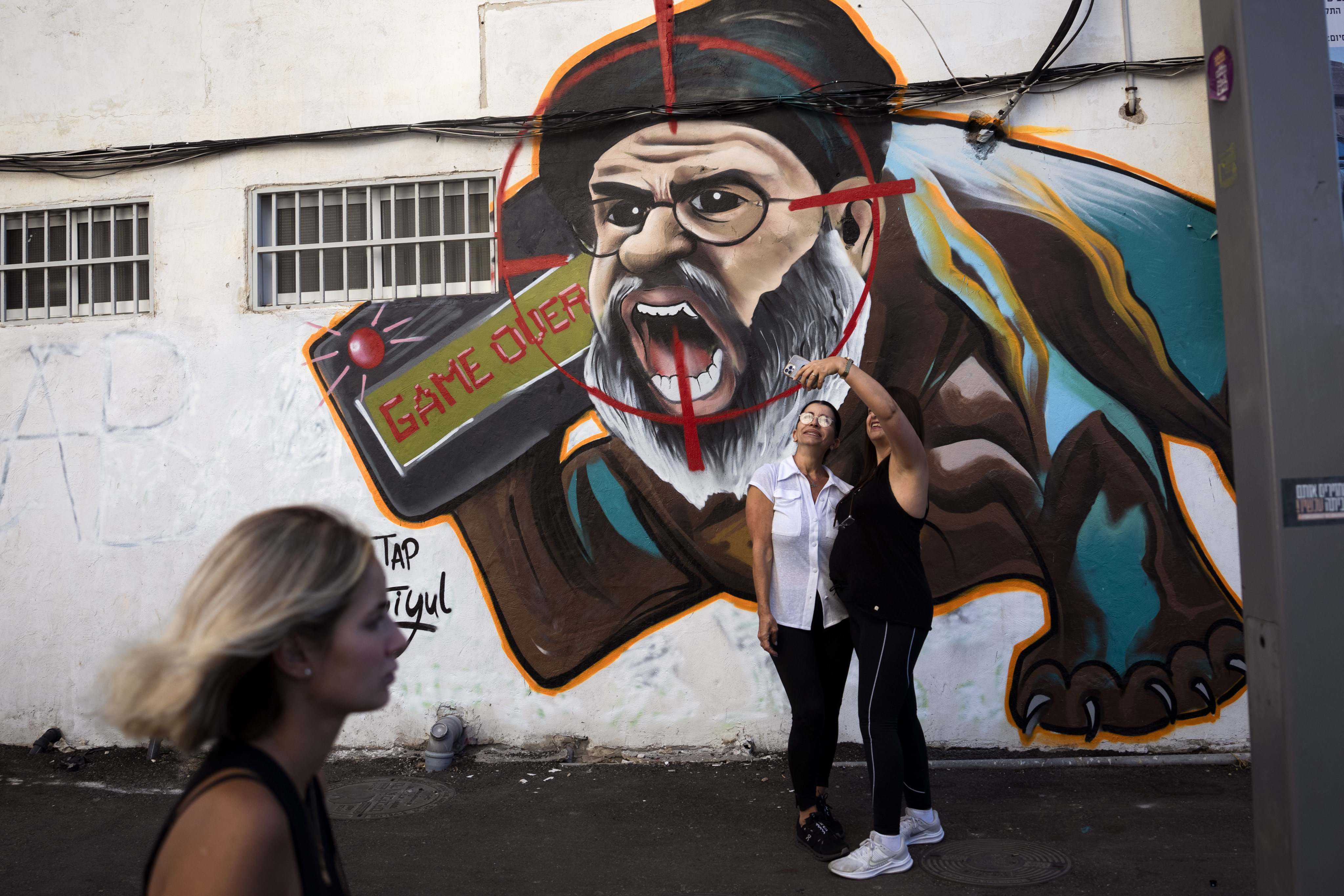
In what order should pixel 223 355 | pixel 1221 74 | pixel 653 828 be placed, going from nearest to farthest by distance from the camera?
pixel 1221 74 < pixel 653 828 < pixel 223 355

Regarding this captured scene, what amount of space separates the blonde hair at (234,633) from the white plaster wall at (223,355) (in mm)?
4102

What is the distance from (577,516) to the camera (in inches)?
221

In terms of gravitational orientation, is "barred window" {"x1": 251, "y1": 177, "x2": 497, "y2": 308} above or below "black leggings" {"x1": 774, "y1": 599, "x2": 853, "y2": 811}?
above

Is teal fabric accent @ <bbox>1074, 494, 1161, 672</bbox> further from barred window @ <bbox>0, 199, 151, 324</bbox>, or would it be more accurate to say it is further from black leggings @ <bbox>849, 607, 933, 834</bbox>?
barred window @ <bbox>0, 199, 151, 324</bbox>

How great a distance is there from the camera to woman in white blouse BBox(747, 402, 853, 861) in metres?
4.03

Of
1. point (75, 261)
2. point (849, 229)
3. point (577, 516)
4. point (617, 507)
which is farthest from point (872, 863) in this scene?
point (75, 261)

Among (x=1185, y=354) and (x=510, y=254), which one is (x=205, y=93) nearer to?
(x=510, y=254)

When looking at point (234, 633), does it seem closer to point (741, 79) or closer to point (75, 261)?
point (741, 79)

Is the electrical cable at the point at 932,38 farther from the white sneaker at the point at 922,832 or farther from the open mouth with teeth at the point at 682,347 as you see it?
the white sneaker at the point at 922,832

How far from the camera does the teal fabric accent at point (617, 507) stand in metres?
5.53

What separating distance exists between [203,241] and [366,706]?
532cm

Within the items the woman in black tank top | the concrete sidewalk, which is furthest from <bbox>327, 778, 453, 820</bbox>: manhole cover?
the woman in black tank top

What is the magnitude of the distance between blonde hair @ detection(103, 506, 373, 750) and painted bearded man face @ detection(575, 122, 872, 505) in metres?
4.11

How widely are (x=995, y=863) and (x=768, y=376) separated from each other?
2760 mm
